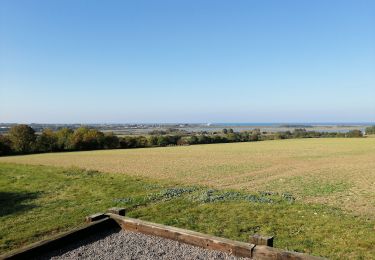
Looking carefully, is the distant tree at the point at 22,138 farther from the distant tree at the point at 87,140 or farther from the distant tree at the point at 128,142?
the distant tree at the point at 128,142

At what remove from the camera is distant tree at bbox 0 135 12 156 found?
68062 millimetres

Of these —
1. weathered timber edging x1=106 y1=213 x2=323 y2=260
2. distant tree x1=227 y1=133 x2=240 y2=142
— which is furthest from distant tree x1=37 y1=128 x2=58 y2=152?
weathered timber edging x1=106 y1=213 x2=323 y2=260

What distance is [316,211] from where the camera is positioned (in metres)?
14.0

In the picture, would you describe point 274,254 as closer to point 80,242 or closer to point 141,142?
point 80,242

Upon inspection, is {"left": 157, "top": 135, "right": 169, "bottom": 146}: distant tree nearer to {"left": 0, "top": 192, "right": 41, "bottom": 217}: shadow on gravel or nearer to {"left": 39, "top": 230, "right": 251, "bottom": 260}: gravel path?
{"left": 0, "top": 192, "right": 41, "bottom": 217}: shadow on gravel

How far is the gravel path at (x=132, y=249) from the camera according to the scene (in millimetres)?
6539

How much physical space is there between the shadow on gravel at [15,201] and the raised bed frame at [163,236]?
8296 millimetres

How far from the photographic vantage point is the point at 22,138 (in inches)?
2859

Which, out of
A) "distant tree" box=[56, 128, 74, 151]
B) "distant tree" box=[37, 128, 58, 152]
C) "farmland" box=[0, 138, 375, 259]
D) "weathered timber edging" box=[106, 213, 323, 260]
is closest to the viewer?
"weathered timber edging" box=[106, 213, 323, 260]

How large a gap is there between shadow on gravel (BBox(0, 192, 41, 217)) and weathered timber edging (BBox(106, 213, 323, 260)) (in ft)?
29.1

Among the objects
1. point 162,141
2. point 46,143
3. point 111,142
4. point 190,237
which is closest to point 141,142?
point 162,141

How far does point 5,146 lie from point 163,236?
238 feet

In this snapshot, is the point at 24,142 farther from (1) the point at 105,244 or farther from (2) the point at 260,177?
(1) the point at 105,244

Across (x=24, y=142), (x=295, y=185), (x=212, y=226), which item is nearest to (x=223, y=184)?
(x=295, y=185)
